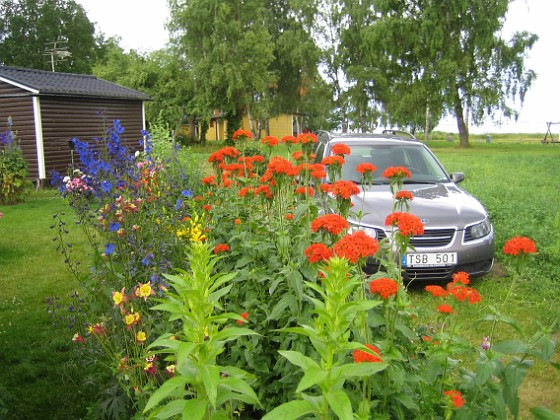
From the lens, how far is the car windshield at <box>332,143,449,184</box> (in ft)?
22.5

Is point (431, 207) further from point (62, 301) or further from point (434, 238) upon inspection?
point (62, 301)

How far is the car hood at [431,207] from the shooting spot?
5664mm

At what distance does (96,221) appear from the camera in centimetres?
428

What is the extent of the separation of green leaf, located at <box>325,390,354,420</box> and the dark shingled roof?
1632 centimetres

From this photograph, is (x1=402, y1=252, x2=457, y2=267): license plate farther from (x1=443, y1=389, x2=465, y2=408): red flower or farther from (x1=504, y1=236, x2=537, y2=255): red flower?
(x1=443, y1=389, x2=465, y2=408): red flower

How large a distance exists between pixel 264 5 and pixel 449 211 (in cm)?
3957

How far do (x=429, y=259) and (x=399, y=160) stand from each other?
198 centimetres

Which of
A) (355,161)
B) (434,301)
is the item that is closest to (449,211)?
(434,301)

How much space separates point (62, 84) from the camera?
17.4m

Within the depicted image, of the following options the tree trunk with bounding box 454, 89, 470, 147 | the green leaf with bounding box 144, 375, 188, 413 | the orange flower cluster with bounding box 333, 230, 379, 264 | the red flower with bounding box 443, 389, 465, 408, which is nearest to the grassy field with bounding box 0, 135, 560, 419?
the red flower with bounding box 443, 389, 465, 408

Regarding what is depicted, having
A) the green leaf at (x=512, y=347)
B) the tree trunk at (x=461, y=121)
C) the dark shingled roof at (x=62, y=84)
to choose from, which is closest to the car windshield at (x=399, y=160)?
the green leaf at (x=512, y=347)

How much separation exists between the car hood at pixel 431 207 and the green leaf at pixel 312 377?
13.2 ft

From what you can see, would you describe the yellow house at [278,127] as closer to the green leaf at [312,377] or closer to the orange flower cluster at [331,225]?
the orange flower cluster at [331,225]

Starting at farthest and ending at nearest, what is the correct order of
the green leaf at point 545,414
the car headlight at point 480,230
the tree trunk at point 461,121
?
the tree trunk at point 461,121 < the car headlight at point 480,230 < the green leaf at point 545,414
